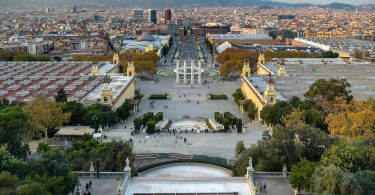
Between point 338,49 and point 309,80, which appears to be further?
point 338,49

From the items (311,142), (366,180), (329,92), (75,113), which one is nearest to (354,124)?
(311,142)

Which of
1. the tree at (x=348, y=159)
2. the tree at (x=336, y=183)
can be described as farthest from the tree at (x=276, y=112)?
the tree at (x=336, y=183)

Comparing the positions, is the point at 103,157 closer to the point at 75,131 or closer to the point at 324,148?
the point at 75,131

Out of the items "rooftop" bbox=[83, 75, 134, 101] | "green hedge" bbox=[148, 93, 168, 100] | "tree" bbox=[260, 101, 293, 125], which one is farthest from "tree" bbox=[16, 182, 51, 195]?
"green hedge" bbox=[148, 93, 168, 100]

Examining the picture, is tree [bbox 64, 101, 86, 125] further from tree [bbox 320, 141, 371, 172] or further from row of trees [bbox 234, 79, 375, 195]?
tree [bbox 320, 141, 371, 172]

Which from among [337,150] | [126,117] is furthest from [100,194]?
[126,117]

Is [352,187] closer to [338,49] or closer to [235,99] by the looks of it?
[235,99]

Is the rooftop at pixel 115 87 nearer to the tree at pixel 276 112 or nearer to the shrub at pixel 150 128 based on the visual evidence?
the shrub at pixel 150 128
